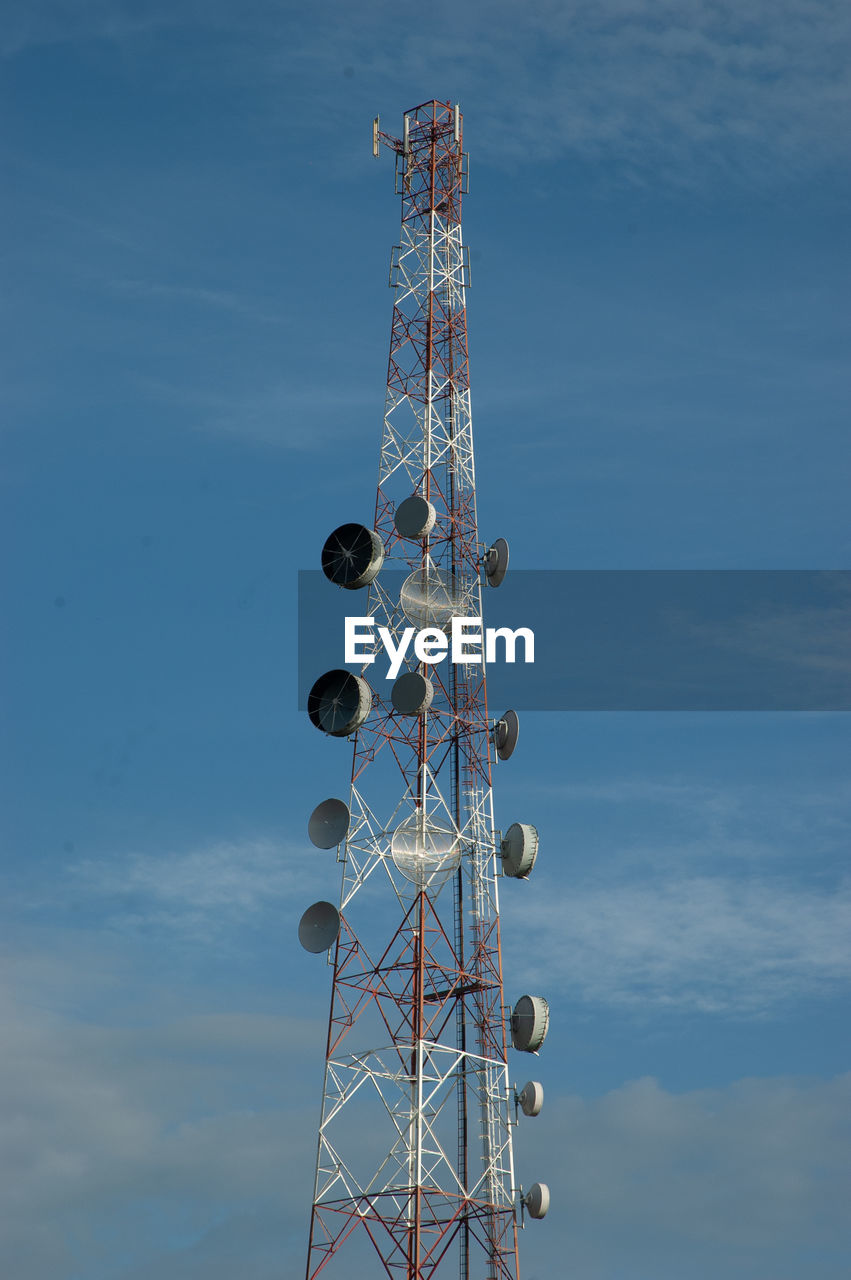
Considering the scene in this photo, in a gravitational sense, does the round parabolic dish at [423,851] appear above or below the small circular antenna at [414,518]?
below

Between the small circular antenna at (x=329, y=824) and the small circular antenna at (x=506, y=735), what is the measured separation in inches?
285

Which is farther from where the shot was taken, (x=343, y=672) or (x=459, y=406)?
(x=459, y=406)

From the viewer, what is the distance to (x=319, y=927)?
81.6 metres

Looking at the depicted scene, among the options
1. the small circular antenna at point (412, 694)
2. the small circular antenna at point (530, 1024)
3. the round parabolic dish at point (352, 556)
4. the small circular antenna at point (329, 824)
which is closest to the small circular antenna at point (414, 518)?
the round parabolic dish at point (352, 556)

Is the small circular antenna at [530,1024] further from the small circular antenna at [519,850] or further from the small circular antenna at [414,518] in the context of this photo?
the small circular antenna at [414,518]

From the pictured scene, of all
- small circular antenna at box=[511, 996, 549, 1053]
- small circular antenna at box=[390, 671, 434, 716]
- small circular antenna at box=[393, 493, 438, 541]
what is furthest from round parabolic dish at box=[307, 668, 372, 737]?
small circular antenna at box=[511, 996, 549, 1053]

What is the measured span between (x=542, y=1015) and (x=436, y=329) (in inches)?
1205

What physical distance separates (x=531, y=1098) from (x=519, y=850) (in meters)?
9.90

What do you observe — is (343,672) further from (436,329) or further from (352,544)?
(436,329)

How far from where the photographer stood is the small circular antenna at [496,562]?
86.5 meters

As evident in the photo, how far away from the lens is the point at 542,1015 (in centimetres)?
8150

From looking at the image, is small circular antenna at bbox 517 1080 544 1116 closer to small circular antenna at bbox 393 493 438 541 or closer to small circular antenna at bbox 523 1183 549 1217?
small circular antenna at bbox 523 1183 549 1217

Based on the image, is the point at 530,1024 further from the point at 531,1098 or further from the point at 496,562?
the point at 496,562

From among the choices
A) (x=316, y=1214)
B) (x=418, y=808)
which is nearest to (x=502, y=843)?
(x=418, y=808)
